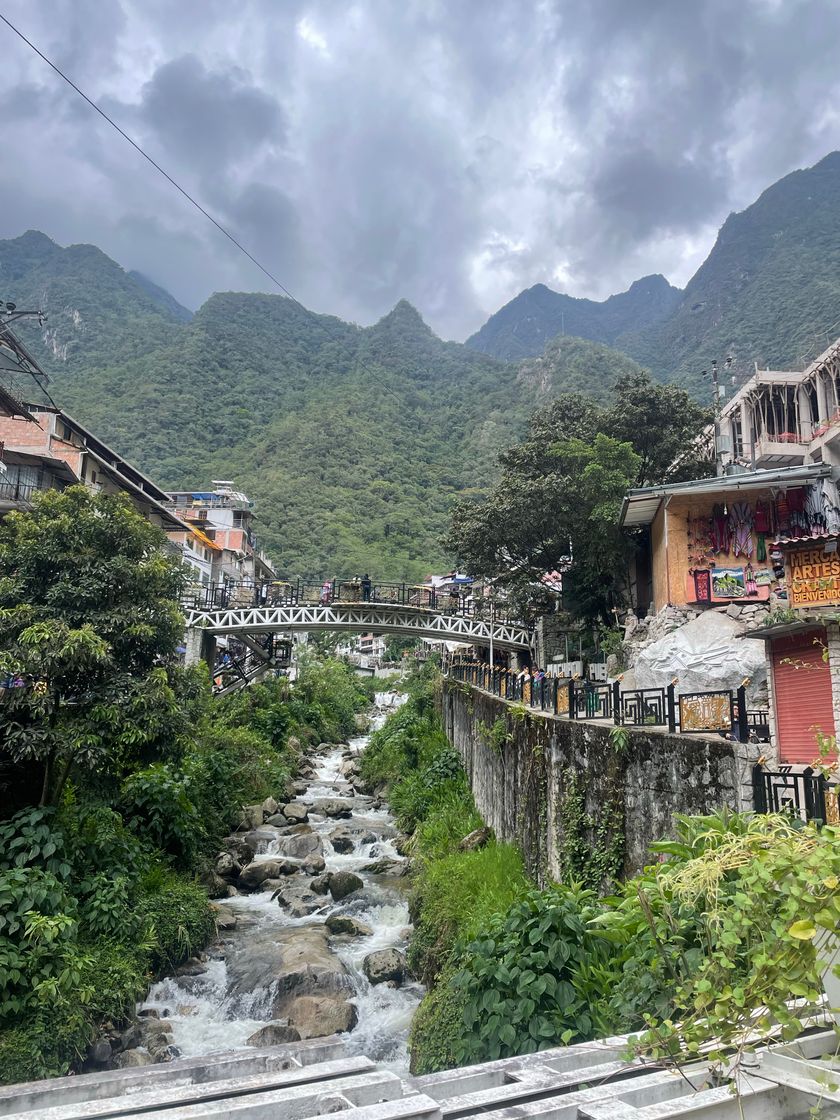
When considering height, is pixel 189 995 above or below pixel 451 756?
below

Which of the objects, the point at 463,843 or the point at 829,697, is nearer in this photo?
the point at 829,697

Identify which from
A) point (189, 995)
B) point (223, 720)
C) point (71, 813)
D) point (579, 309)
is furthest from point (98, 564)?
point (579, 309)

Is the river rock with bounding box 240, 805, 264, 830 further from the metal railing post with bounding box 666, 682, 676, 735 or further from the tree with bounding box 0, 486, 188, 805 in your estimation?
the metal railing post with bounding box 666, 682, 676, 735

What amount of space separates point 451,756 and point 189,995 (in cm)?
1297

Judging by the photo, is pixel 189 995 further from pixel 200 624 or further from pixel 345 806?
pixel 200 624

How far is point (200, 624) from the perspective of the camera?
28750 millimetres

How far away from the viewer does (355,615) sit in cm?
3048

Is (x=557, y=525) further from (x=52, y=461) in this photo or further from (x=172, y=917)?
(x=172, y=917)

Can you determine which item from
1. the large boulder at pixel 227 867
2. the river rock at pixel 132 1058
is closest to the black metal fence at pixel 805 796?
the river rock at pixel 132 1058

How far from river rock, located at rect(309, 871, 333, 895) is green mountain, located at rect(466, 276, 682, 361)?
5197 inches

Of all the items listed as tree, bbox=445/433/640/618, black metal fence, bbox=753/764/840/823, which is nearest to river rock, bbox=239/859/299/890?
black metal fence, bbox=753/764/840/823

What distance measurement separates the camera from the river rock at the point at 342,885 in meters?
16.0

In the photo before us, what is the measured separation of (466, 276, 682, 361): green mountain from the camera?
14338 centimetres

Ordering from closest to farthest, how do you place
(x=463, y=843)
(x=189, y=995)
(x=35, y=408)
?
(x=189, y=995) < (x=463, y=843) < (x=35, y=408)
